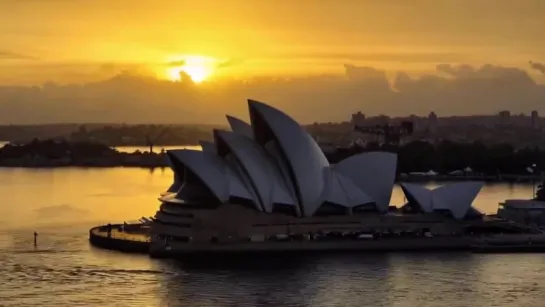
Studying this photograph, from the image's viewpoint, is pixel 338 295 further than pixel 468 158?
No

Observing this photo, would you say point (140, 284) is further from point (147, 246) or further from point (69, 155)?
point (69, 155)

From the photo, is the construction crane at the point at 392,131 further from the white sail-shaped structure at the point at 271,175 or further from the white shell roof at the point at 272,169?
the white shell roof at the point at 272,169

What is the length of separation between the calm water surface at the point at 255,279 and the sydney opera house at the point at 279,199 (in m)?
2.19

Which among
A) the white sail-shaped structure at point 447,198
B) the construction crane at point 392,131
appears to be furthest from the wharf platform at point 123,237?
the construction crane at point 392,131

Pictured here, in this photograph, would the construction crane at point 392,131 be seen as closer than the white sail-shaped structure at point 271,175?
No

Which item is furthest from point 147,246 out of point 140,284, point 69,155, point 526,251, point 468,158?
point 69,155

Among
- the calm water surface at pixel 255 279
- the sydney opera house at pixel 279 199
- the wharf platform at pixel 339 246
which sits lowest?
the calm water surface at pixel 255 279

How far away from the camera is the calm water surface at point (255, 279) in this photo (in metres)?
26.4

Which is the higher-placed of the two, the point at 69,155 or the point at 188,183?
the point at 69,155

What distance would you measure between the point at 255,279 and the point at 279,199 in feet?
20.4

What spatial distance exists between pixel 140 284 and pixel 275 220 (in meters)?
7.72

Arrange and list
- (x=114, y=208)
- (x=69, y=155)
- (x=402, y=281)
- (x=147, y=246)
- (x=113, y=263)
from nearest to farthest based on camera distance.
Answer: (x=402, y=281) → (x=113, y=263) → (x=147, y=246) → (x=114, y=208) → (x=69, y=155)

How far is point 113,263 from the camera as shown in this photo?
31656mm

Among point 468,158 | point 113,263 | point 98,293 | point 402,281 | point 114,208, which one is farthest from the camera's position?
point 468,158
